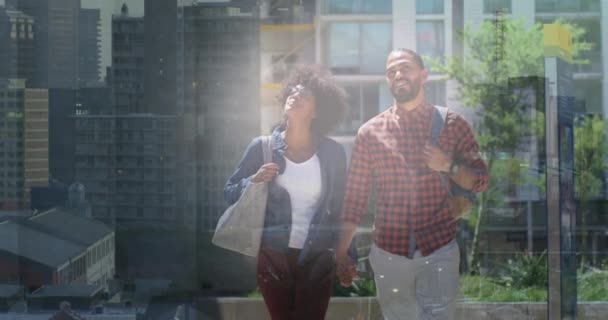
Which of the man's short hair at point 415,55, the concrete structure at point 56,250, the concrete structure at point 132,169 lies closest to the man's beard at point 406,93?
the man's short hair at point 415,55

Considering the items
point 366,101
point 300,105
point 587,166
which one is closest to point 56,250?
point 300,105

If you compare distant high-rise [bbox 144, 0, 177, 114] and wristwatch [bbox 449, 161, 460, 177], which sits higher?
distant high-rise [bbox 144, 0, 177, 114]

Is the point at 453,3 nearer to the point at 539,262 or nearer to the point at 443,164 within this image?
the point at 443,164

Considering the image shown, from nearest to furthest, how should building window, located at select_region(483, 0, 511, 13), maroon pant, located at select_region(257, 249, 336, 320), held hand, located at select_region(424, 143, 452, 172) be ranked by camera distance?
held hand, located at select_region(424, 143, 452, 172), maroon pant, located at select_region(257, 249, 336, 320), building window, located at select_region(483, 0, 511, 13)

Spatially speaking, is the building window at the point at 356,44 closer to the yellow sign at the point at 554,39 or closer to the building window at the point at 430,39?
the building window at the point at 430,39

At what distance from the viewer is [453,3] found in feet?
17.6

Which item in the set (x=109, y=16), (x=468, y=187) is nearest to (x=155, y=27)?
(x=109, y=16)

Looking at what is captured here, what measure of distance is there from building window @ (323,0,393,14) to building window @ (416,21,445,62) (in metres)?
0.22

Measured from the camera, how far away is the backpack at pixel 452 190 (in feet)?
17.0

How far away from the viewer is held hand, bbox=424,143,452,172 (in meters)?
5.16

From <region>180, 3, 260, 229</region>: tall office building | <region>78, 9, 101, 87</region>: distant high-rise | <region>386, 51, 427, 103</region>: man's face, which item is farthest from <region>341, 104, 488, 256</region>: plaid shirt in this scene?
<region>78, 9, 101, 87</region>: distant high-rise

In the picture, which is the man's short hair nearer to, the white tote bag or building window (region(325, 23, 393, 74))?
A: building window (region(325, 23, 393, 74))

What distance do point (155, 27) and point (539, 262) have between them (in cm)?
280

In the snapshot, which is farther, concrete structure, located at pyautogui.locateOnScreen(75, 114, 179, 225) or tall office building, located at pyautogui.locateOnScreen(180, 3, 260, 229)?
concrete structure, located at pyautogui.locateOnScreen(75, 114, 179, 225)
